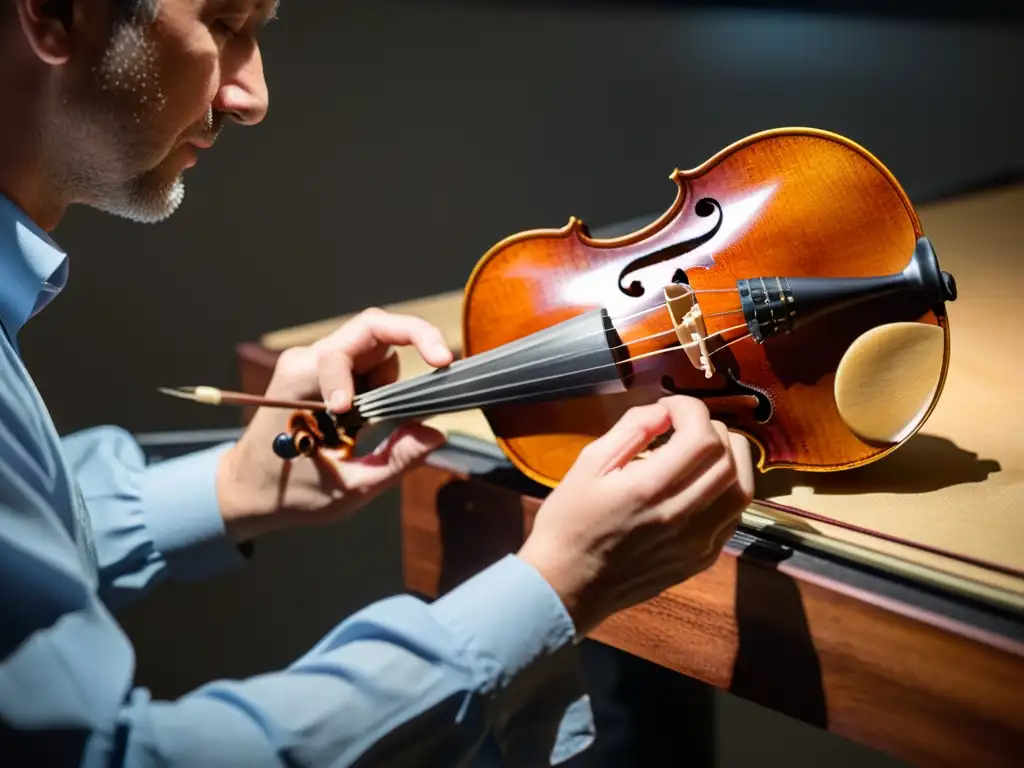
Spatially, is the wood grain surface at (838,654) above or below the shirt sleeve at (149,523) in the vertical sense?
below

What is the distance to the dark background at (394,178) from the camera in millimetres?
1474

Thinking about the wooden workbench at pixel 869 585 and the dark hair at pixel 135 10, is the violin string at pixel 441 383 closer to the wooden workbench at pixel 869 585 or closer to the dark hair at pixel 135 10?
the wooden workbench at pixel 869 585

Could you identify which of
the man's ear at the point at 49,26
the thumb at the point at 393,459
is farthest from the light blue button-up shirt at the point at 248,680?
the thumb at the point at 393,459

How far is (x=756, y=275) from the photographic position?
2.46ft

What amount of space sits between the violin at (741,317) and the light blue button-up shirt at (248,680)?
0.18 m

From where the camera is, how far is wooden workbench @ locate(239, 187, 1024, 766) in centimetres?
65

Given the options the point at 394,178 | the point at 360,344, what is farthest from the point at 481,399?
the point at 394,178

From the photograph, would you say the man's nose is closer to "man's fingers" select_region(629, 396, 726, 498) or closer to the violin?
the violin

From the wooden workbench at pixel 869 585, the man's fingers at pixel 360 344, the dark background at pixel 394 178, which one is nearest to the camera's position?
the wooden workbench at pixel 869 585

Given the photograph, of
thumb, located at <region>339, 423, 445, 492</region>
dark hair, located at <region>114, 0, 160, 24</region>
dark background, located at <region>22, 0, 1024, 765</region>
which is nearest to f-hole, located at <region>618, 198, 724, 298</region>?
thumb, located at <region>339, 423, 445, 492</region>

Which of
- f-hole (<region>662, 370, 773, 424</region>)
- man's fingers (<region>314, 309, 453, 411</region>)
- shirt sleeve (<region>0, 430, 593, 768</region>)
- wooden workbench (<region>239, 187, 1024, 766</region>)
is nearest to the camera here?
shirt sleeve (<region>0, 430, 593, 768</region>)

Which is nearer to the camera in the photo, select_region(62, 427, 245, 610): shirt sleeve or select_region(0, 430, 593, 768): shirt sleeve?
select_region(0, 430, 593, 768): shirt sleeve

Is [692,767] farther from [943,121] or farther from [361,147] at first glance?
[943,121]

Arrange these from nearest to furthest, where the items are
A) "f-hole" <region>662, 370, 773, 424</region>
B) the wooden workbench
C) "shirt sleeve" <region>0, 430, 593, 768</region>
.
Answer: "shirt sleeve" <region>0, 430, 593, 768</region>, the wooden workbench, "f-hole" <region>662, 370, 773, 424</region>
